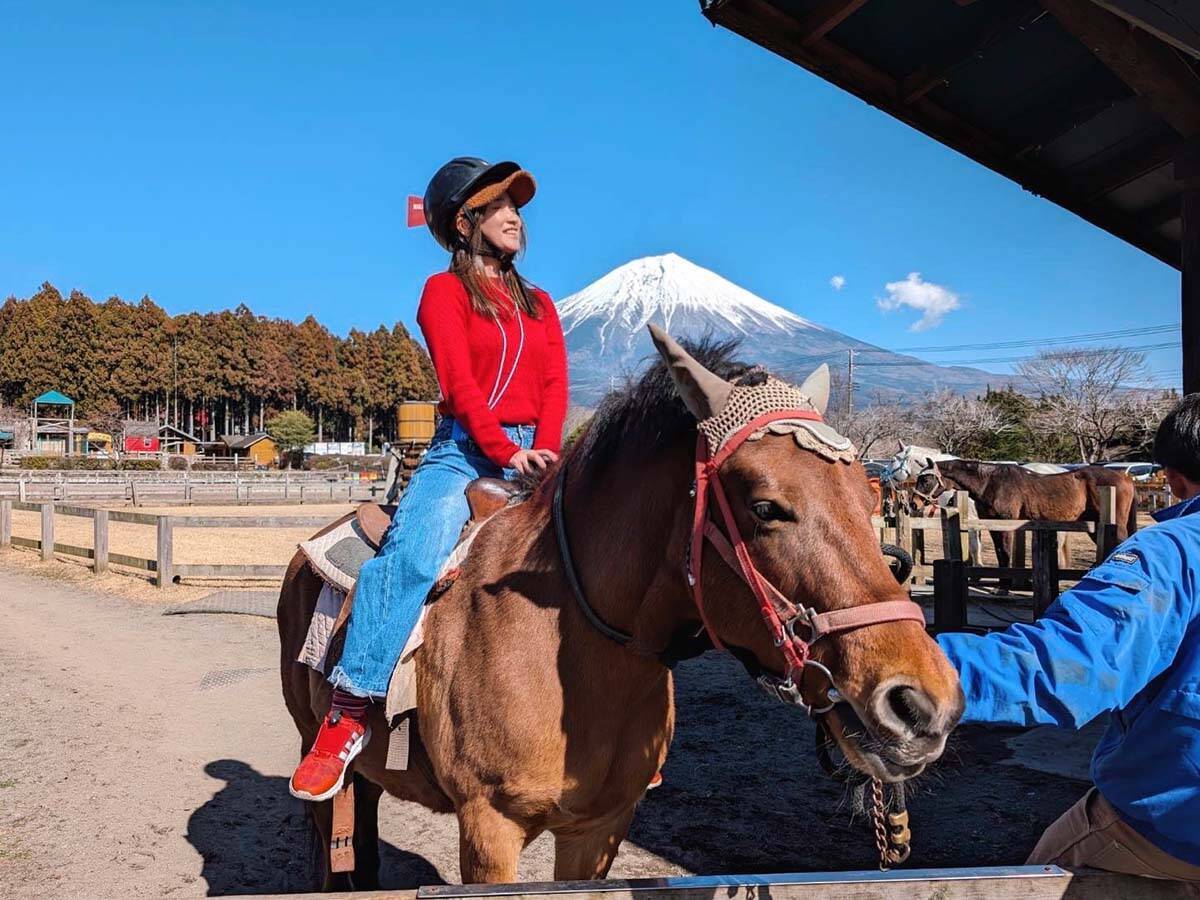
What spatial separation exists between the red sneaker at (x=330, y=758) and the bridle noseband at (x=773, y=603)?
Answer: 4.40 ft

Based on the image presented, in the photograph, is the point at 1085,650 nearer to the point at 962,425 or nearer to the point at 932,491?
the point at 932,491

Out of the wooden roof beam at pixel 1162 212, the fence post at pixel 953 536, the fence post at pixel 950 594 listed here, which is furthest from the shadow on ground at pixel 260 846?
the wooden roof beam at pixel 1162 212

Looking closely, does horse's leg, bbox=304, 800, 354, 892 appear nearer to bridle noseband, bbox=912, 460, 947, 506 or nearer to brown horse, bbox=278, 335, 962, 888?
brown horse, bbox=278, 335, 962, 888

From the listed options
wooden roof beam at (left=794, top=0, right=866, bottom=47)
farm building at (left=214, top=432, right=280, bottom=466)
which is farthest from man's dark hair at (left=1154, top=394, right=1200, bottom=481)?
farm building at (left=214, top=432, right=280, bottom=466)

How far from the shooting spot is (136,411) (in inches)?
2783

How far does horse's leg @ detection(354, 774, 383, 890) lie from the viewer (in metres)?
3.49

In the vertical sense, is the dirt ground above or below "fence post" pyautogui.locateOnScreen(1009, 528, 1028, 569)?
below

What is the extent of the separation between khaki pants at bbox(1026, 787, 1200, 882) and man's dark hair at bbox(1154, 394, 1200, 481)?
0.85 m

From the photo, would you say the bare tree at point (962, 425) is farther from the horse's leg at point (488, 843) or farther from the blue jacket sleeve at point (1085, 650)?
the horse's leg at point (488, 843)

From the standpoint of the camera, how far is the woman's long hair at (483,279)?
2789 mm

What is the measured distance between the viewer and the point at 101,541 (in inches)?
501

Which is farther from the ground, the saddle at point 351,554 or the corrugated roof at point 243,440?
the corrugated roof at point 243,440

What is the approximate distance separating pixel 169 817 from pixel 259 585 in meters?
8.52

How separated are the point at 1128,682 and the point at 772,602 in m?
0.70
